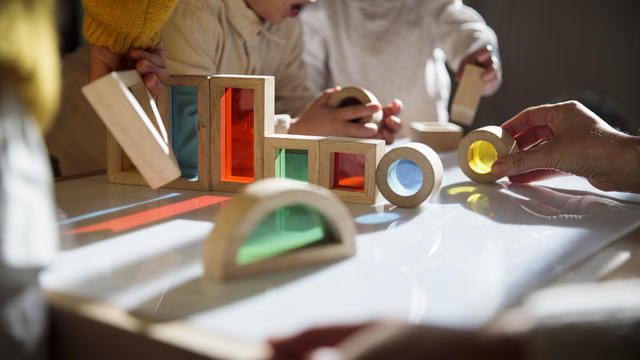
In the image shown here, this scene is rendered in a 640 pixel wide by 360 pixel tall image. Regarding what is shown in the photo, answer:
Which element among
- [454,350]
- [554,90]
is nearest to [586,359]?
[454,350]

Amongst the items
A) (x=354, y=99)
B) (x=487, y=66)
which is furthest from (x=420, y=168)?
(x=487, y=66)

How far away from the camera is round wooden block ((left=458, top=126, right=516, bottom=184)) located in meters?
1.06

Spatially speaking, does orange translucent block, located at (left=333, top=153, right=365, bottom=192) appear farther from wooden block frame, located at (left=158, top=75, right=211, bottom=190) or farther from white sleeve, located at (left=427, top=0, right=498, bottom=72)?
white sleeve, located at (left=427, top=0, right=498, bottom=72)

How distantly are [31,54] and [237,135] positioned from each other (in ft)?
1.73

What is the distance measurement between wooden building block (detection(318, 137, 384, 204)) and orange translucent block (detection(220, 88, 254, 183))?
0.15 meters

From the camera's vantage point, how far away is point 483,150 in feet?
3.74

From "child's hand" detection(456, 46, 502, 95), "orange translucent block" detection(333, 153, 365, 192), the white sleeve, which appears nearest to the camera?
"orange translucent block" detection(333, 153, 365, 192)

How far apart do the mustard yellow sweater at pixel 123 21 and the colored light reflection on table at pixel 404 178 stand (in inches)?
16.6

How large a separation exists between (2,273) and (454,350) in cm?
37

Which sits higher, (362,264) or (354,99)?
(354,99)

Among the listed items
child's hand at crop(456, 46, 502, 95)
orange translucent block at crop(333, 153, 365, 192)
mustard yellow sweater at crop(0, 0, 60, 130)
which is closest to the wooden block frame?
orange translucent block at crop(333, 153, 365, 192)

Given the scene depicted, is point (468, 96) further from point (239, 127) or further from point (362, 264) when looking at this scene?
point (362, 264)

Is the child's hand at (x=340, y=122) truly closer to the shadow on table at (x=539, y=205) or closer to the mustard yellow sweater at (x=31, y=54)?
the shadow on table at (x=539, y=205)

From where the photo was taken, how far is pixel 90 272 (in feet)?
1.93
